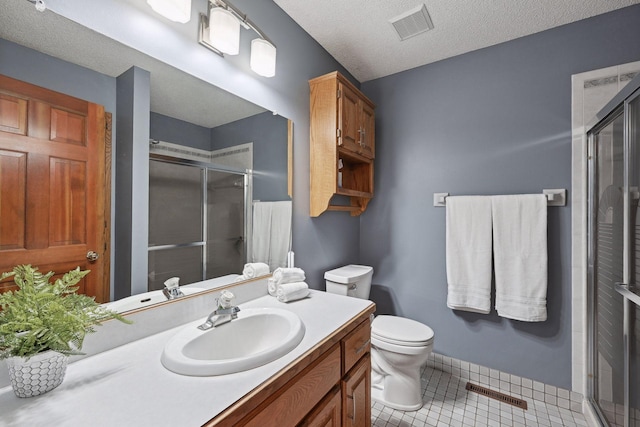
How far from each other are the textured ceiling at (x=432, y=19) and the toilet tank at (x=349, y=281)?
1669 millimetres

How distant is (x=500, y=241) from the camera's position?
1.86 metres

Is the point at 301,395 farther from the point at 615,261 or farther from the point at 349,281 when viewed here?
the point at 615,261

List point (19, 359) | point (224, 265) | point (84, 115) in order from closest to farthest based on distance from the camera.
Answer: point (19, 359) < point (84, 115) < point (224, 265)

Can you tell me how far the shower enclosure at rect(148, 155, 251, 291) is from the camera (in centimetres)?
102

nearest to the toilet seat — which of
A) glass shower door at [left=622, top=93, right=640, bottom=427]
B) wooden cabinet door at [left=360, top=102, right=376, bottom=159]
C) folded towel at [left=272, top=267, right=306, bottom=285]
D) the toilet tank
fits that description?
the toilet tank

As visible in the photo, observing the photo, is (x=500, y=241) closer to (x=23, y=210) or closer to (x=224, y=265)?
(x=224, y=265)

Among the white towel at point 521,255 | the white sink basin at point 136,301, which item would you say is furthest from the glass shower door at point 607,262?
the white sink basin at point 136,301

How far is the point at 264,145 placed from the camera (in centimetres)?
149

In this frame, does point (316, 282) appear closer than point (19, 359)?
No

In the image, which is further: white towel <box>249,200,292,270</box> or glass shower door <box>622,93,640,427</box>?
white towel <box>249,200,292,270</box>

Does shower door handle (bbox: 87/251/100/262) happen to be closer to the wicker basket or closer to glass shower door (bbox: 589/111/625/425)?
the wicker basket

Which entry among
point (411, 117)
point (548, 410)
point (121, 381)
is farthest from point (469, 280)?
point (121, 381)

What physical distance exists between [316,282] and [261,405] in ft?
4.17

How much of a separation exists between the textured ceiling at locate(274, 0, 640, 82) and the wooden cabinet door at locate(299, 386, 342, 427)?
2003mm
